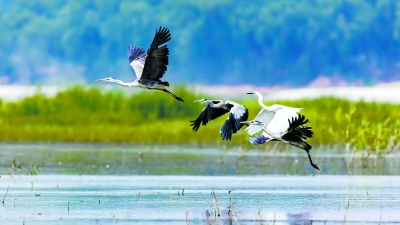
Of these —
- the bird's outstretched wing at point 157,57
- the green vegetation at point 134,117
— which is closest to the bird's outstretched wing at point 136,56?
the bird's outstretched wing at point 157,57

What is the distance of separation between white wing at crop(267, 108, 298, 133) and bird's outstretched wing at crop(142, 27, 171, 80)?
1632mm

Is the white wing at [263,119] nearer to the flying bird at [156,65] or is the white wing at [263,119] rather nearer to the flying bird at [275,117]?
the flying bird at [275,117]

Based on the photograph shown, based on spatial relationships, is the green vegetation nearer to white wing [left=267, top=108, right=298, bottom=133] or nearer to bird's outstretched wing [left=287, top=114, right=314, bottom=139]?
white wing [left=267, top=108, right=298, bottom=133]

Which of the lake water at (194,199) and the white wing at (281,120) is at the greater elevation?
the white wing at (281,120)

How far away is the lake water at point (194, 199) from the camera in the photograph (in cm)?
1163

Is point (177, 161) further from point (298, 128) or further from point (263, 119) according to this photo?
point (298, 128)

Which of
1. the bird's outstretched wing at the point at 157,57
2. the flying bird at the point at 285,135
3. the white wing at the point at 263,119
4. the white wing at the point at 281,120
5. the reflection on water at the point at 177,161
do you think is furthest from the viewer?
the reflection on water at the point at 177,161

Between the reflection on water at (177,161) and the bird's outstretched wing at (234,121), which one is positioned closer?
the bird's outstretched wing at (234,121)

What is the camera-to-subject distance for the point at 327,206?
12859 mm

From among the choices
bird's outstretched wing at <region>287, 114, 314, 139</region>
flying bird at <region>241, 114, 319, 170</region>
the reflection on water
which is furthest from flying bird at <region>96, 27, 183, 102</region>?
the reflection on water

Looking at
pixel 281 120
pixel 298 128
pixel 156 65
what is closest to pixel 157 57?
pixel 156 65

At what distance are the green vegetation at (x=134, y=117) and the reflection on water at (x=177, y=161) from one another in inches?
85.8

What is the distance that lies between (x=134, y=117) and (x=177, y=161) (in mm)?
11395

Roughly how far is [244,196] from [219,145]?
1172 cm
